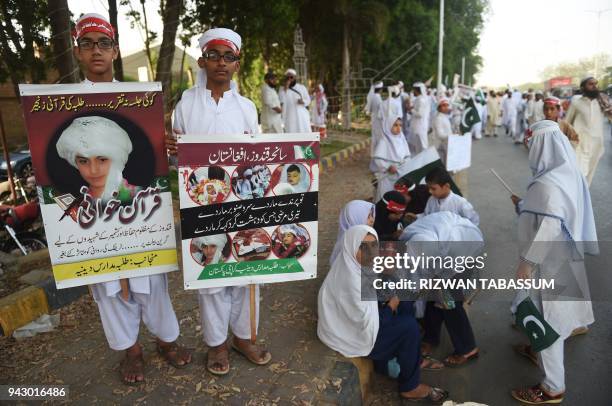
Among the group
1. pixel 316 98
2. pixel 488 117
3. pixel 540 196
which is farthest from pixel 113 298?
pixel 488 117

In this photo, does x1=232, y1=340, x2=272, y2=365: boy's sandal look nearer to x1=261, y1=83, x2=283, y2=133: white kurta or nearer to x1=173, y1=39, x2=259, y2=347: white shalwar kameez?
x1=173, y1=39, x2=259, y2=347: white shalwar kameez

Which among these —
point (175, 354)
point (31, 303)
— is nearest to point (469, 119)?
point (175, 354)

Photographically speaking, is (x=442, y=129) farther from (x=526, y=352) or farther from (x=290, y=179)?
(x=290, y=179)

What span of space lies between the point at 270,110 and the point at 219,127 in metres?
7.86

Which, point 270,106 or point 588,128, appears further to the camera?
point 270,106

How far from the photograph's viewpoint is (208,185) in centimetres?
251

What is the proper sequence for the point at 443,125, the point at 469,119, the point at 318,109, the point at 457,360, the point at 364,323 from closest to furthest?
the point at 364,323 < the point at 457,360 < the point at 469,119 < the point at 443,125 < the point at 318,109

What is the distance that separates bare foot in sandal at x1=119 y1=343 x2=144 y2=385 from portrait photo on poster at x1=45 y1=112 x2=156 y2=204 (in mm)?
1003

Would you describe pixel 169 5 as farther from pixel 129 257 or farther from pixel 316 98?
pixel 316 98

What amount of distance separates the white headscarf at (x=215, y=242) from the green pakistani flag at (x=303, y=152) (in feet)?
2.14

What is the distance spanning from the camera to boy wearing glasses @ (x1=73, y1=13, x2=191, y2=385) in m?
2.37

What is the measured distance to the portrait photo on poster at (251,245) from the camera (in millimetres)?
2658

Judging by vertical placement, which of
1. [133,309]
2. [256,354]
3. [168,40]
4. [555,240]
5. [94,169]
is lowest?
[256,354]

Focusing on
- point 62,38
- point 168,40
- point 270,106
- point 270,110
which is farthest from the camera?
point 270,110
